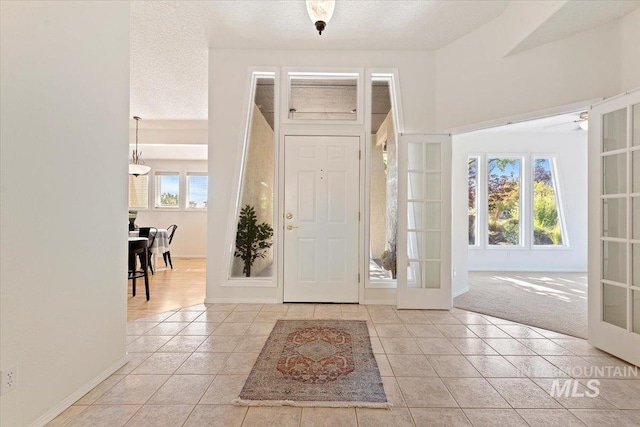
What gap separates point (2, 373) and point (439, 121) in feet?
14.0

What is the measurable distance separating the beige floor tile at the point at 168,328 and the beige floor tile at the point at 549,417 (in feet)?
9.16

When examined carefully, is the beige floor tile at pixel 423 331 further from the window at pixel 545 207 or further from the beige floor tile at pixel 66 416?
the window at pixel 545 207

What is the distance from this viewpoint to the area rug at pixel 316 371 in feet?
6.04

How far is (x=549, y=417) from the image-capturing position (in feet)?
5.60

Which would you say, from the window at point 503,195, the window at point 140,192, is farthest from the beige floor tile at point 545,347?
the window at point 140,192

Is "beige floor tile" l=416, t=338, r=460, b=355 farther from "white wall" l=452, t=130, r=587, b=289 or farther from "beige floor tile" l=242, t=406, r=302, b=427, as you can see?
"white wall" l=452, t=130, r=587, b=289

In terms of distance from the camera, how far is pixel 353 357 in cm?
238

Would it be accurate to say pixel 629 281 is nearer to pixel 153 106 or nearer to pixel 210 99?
pixel 210 99

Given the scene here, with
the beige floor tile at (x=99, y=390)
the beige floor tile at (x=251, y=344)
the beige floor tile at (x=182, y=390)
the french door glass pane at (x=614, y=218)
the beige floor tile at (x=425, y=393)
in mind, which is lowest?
the beige floor tile at (x=99, y=390)

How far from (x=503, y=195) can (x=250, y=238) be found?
5.58 m

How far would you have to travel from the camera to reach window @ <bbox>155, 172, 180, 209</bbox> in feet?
27.9

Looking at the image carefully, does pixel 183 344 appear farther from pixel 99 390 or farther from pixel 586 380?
pixel 586 380

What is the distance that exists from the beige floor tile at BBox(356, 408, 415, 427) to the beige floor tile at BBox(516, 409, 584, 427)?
662mm

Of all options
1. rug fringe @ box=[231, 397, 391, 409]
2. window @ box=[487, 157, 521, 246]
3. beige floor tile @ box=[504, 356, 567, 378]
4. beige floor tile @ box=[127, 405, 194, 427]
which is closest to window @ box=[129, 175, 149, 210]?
beige floor tile @ box=[127, 405, 194, 427]
